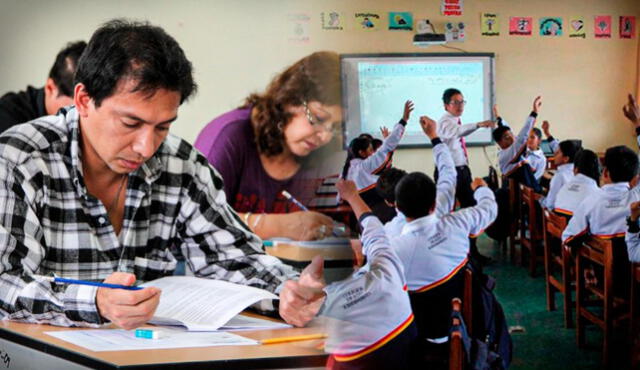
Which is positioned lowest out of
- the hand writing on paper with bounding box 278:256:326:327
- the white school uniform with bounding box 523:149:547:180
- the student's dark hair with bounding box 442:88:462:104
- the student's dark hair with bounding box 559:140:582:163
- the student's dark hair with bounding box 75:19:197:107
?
the hand writing on paper with bounding box 278:256:326:327

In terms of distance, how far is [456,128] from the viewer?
761mm

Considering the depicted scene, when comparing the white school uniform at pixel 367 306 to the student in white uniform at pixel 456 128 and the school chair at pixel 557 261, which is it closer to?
the student in white uniform at pixel 456 128

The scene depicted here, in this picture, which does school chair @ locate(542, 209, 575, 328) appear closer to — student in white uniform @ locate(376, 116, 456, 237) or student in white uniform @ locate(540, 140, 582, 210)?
student in white uniform @ locate(540, 140, 582, 210)

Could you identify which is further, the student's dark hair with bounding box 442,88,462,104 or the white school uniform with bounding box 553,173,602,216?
the white school uniform with bounding box 553,173,602,216

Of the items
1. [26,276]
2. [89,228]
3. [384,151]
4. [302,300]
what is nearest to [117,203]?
[89,228]

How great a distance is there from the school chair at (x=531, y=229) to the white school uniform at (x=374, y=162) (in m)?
0.23

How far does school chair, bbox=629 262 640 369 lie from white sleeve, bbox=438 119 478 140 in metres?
0.28

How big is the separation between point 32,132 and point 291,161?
1.51ft

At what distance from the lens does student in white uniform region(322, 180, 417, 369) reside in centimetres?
73

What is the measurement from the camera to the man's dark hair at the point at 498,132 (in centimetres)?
78

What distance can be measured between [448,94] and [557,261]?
0.35 metres

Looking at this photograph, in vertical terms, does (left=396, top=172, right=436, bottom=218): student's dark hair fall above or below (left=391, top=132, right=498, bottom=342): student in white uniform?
above

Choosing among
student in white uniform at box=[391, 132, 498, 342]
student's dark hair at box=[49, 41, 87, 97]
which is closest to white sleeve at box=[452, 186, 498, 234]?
student in white uniform at box=[391, 132, 498, 342]

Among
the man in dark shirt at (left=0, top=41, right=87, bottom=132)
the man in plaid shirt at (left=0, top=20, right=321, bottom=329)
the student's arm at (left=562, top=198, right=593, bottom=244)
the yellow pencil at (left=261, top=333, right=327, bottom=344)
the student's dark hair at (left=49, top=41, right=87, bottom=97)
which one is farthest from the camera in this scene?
the man in dark shirt at (left=0, top=41, right=87, bottom=132)
